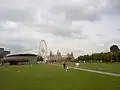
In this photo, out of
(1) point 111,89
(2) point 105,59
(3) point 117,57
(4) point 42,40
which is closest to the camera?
(1) point 111,89

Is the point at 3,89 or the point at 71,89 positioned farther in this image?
the point at 3,89

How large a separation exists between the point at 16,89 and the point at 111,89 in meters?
7.17

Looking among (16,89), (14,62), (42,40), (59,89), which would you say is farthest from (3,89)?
(14,62)

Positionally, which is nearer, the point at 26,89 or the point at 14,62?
the point at 26,89

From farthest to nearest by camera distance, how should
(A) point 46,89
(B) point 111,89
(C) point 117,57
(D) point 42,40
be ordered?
1. (D) point 42,40
2. (C) point 117,57
3. (A) point 46,89
4. (B) point 111,89

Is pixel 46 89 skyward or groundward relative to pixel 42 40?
groundward

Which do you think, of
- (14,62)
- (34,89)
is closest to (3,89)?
(34,89)

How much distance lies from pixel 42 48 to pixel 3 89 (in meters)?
140

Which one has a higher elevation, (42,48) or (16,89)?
(42,48)

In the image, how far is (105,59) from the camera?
142m

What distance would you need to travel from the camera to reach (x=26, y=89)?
19781 mm

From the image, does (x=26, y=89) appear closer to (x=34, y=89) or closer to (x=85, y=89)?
(x=34, y=89)

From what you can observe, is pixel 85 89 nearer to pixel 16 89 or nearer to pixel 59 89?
pixel 59 89

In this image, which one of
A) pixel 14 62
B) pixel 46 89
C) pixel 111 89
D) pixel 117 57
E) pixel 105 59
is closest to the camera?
pixel 111 89
